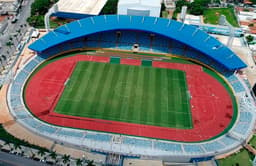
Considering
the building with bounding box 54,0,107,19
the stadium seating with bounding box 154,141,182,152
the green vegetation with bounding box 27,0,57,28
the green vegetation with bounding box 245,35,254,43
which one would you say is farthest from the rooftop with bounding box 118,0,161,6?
the stadium seating with bounding box 154,141,182,152

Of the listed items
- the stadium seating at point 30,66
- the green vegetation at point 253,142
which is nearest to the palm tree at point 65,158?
the stadium seating at point 30,66

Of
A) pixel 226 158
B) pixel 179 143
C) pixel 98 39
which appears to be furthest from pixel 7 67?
pixel 226 158

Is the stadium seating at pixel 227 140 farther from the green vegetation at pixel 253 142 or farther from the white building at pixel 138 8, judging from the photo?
the white building at pixel 138 8

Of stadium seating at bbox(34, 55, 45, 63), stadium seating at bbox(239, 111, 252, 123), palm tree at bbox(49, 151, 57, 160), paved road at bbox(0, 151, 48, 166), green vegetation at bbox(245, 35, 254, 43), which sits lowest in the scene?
paved road at bbox(0, 151, 48, 166)

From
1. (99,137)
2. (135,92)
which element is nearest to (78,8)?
(135,92)

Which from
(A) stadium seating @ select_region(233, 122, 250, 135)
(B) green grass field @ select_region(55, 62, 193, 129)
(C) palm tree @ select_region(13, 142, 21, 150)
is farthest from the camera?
(B) green grass field @ select_region(55, 62, 193, 129)

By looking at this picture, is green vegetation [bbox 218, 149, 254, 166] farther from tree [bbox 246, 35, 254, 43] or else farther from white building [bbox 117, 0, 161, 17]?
white building [bbox 117, 0, 161, 17]

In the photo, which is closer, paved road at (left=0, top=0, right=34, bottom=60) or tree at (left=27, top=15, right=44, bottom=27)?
paved road at (left=0, top=0, right=34, bottom=60)

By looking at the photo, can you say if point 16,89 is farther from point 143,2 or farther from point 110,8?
point 143,2
